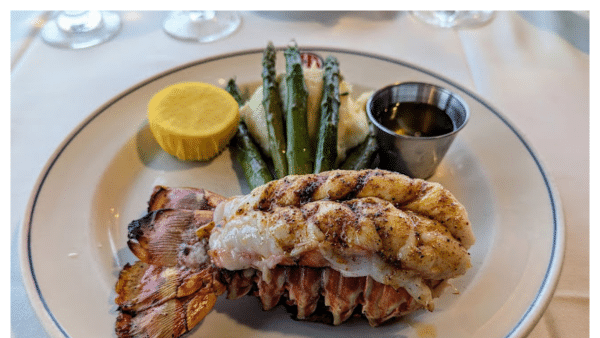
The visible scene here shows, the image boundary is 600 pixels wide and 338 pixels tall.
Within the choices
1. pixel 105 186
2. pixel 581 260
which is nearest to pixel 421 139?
pixel 581 260

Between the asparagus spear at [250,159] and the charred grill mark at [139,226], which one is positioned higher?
the charred grill mark at [139,226]

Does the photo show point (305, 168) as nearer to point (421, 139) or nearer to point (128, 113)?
point (421, 139)

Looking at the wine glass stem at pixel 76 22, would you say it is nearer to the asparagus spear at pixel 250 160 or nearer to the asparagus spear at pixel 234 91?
the asparagus spear at pixel 234 91

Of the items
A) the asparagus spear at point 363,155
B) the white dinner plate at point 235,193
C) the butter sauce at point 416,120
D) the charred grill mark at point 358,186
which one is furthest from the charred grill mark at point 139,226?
the butter sauce at point 416,120

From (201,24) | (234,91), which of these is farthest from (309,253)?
(201,24)

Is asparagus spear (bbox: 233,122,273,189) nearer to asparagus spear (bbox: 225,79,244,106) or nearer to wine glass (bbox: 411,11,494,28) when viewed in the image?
asparagus spear (bbox: 225,79,244,106)

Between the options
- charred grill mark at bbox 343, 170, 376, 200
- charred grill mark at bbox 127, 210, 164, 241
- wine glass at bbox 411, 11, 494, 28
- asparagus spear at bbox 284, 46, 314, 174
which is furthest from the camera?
wine glass at bbox 411, 11, 494, 28

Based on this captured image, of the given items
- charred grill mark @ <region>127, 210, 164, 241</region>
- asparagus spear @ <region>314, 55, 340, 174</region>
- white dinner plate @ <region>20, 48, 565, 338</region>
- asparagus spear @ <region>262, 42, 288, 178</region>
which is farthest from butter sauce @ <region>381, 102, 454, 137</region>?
charred grill mark @ <region>127, 210, 164, 241</region>
